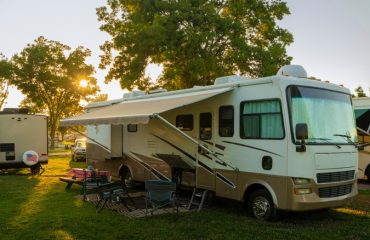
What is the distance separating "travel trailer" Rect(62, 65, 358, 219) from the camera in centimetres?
843

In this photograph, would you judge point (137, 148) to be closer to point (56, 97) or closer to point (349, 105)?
point (349, 105)

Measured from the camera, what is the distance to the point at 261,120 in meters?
9.13

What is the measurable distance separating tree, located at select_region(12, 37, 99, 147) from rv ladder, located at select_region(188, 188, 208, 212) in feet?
93.8

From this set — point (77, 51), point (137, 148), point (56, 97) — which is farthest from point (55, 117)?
point (137, 148)

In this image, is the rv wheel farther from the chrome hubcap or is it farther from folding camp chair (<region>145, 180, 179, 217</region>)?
folding camp chair (<region>145, 180, 179, 217</region>)

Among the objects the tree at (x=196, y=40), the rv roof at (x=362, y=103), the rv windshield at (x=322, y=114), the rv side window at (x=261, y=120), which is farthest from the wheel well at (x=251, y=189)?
the tree at (x=196, y=40)

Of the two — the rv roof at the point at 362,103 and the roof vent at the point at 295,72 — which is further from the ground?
the roof vent at the point at 295,72

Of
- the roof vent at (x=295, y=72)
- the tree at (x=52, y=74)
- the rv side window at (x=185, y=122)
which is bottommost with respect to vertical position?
the rv side window at (x=185, y=122)

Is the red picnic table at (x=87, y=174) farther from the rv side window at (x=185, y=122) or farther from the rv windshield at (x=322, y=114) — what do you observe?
the rv windshield at (x=322, y=114)

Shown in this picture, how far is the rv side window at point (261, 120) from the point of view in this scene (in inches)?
344

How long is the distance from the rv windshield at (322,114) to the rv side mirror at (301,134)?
0.14 meters

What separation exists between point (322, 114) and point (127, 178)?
24.4 ft

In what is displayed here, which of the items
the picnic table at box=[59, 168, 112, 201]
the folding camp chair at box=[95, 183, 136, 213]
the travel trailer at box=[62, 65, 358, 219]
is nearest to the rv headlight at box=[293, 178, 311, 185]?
the travel trailer at box=[62, 65, 358, 219]

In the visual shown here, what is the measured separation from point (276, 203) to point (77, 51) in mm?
32443
